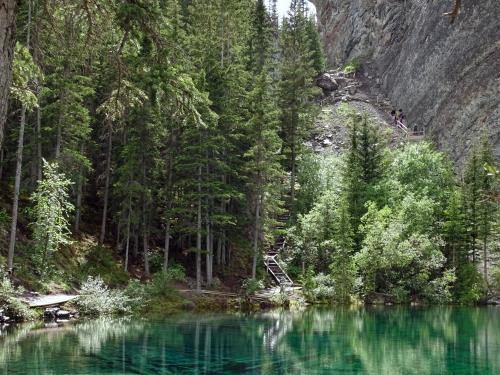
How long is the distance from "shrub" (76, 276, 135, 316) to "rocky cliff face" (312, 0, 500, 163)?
33.3m

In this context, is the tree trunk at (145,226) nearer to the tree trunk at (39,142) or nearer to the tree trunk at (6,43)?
the tree trunk at (39,142)

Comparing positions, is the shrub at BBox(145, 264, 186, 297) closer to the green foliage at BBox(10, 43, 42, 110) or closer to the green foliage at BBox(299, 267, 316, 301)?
the green foliage at BBox(299, 267, 316, 301)

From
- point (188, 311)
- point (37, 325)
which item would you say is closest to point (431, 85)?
point (188, 311)

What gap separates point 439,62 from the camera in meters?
59.4

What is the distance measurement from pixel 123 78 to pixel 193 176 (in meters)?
26.2

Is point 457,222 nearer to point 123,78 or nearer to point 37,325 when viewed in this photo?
point 37,325

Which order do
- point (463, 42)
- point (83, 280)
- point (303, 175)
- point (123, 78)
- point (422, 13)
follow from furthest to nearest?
point (422, 13)
point (463, 42)
point (303, 175)
point (83, 280)
point (123, 78)

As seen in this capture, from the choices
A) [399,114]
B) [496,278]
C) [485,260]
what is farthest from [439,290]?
[399,114]

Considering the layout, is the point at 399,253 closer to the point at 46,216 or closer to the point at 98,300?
the point at 98,300

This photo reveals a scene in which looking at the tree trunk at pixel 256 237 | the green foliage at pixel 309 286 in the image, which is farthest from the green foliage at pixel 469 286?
the tree trunk at pixel 256 237

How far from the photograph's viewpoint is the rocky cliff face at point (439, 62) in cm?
5054

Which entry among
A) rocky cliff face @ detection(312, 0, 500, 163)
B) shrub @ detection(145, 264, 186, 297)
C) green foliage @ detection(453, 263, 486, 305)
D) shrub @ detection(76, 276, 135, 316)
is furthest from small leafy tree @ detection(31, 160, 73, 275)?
rocky cliff face @ detection(312, 0, 500, 163)

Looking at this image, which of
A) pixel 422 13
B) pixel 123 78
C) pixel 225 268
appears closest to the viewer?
pixel 123 78

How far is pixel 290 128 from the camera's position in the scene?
46.6 meters
